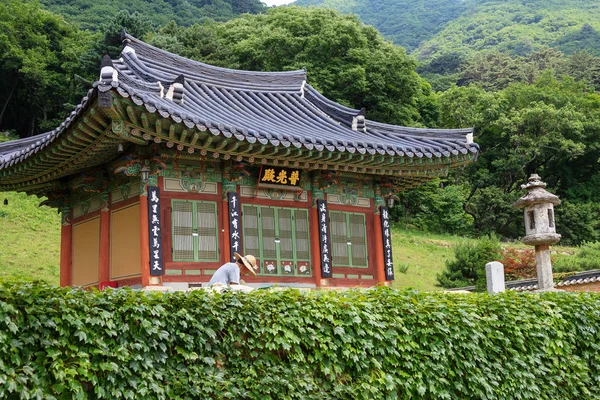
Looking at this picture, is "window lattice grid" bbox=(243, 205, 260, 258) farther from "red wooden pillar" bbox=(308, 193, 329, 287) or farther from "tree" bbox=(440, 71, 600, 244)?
"tree" bbox=(440, 71, 600, 244)

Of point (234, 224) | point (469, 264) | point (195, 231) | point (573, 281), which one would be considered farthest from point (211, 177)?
point (469, 264)

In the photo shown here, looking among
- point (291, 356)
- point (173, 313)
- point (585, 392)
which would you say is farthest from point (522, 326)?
point (173, 313)

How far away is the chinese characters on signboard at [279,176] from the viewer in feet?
50.4

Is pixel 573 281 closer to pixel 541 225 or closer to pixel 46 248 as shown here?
pixel 541 225

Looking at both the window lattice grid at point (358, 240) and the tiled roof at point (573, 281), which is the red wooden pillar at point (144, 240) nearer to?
the window lattice grid at point (358, 240)

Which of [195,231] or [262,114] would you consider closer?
[195,231]

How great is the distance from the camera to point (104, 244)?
15.4 meters

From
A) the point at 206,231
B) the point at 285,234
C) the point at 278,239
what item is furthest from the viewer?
the point at 285,234

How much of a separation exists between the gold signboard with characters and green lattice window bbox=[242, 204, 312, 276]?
571mm

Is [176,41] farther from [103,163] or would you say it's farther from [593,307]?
[593,307]

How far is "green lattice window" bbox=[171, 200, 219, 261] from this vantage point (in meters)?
14.4

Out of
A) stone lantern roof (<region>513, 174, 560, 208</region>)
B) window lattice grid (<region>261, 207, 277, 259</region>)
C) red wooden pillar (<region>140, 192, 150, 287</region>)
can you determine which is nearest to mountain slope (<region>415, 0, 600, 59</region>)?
stone lantern roof (<region>513, 174, 560, 208</region>)

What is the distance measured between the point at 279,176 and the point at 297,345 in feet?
22.3

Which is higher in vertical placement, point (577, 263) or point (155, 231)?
point (155, 231)
